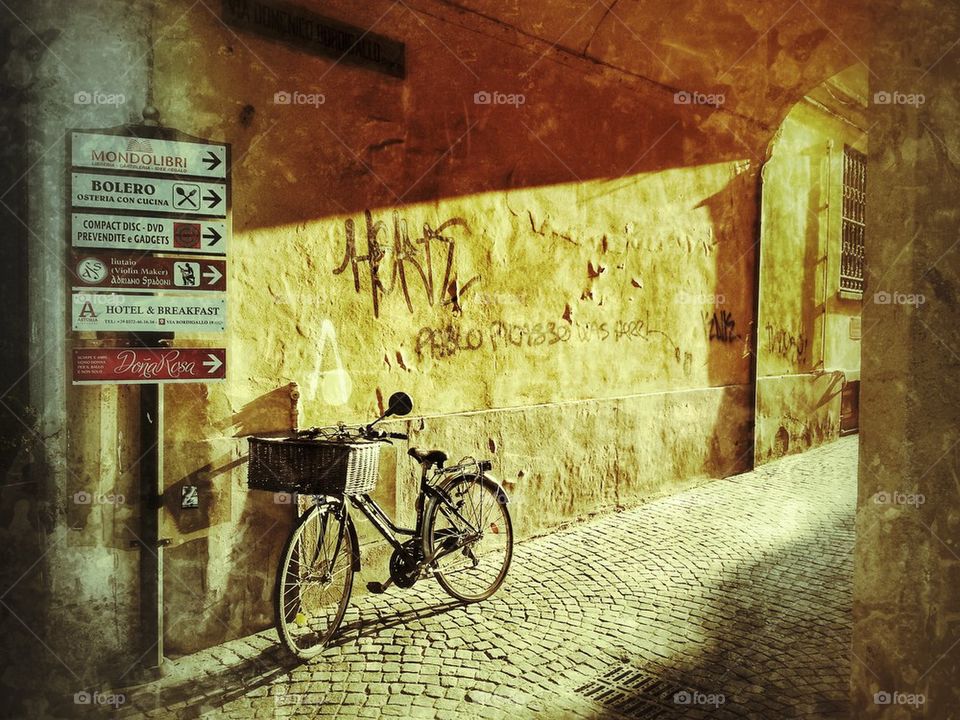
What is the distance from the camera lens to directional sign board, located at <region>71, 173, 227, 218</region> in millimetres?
4094

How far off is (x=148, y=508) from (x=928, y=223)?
13.0ft

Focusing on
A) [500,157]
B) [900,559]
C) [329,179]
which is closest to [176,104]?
[329,179]

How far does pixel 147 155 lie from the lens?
427 centimetres

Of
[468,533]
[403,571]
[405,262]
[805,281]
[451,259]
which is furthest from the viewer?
[805,281]

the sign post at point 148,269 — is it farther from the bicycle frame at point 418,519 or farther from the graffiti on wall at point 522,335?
the graffiti on wall at point 522,335

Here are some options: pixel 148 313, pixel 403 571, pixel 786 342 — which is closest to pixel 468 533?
pixel 403 571

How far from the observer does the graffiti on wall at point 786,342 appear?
34.2 ft

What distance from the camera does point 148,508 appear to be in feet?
14.1

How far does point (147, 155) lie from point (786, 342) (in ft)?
29.4

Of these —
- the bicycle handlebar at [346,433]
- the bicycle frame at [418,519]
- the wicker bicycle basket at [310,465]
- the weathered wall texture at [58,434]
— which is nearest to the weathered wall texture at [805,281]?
the bicycle frame at [418,519]

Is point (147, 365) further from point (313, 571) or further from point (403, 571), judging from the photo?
point (403, 571)

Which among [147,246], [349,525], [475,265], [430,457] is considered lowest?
[349,525]

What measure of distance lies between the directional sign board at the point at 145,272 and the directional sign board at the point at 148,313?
0.06 metres

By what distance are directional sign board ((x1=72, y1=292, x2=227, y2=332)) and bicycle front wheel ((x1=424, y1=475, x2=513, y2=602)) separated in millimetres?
1775
